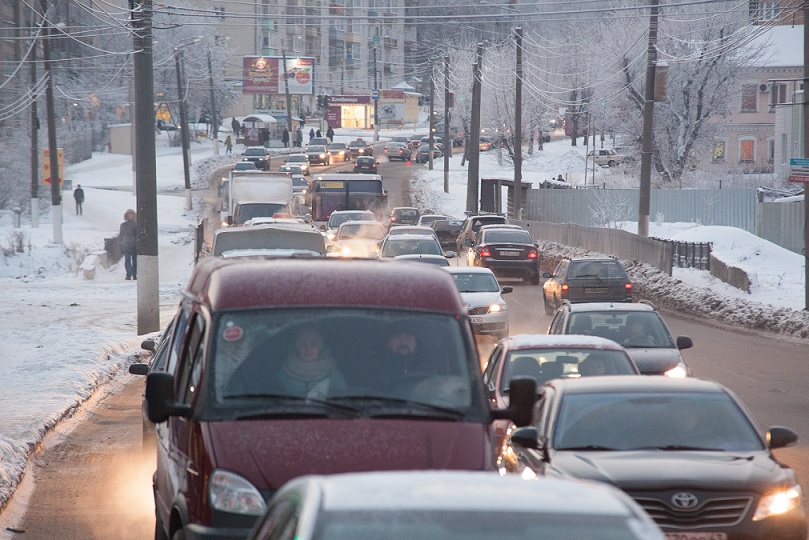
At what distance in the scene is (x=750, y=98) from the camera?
253 feet

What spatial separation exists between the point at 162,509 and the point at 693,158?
6752 cm

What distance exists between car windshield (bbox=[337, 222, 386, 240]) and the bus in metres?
8.20

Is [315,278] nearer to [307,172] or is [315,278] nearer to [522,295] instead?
[522,295]

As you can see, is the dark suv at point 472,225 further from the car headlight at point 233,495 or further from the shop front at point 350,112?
the shop front at point 350,112

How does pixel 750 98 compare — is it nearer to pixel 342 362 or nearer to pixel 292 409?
pixel 342 362

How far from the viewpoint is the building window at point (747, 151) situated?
77750 mm

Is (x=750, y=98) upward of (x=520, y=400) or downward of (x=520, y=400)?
upward

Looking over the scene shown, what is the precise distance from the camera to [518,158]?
51.6 metres

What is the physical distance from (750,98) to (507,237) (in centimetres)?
4646

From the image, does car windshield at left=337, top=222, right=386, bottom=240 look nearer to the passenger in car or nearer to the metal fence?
the metal fence

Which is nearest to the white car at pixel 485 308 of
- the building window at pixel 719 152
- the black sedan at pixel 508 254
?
the black sedan at pixel 508 254

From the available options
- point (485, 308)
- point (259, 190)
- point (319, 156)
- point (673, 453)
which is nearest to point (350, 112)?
point (319, 156)

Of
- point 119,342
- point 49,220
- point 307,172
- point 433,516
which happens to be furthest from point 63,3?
point 433,516

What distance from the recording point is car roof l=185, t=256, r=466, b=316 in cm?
680
